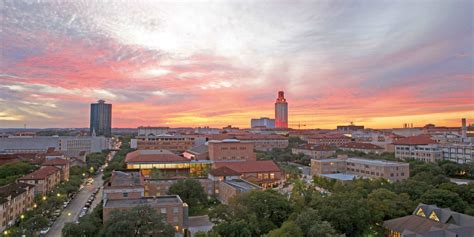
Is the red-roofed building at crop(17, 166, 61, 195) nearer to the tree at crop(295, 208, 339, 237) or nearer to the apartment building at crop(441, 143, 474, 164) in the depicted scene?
the tree at crop(295, 208, 339, 237)

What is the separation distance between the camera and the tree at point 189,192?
24156 mm

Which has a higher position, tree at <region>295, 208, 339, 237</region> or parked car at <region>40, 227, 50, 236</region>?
tree at <region>295, 208, 339, 237</region>

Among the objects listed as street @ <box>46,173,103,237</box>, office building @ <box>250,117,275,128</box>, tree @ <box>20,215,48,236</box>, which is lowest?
street @ <box>46,173,103,237</box>

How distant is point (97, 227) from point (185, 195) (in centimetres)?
820

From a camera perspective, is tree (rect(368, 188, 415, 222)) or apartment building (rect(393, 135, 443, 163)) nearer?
tree (rect(368, 188, 415, 222))

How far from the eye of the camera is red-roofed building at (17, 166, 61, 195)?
2750 cm

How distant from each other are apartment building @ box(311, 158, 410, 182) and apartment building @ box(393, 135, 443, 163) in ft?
39.3

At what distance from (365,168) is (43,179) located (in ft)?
97.7

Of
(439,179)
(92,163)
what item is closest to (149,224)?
(439,179)

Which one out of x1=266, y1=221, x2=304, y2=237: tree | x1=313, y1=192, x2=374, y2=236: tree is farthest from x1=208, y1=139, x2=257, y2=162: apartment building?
x1=266, y1=221, x2=304, y2=237: tree

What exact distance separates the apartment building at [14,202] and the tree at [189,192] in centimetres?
983

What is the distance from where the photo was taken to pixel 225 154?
4009 cm

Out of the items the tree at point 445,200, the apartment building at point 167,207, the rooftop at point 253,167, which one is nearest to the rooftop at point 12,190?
the apartment building at point 167,207

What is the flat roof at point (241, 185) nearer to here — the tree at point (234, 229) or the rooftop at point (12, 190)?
the tree at point (234, 229)
